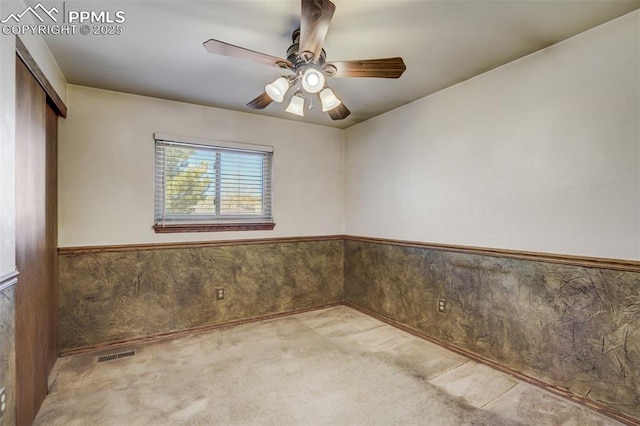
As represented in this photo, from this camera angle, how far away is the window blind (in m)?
3.21

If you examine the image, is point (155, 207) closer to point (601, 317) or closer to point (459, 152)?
point (459, 152)

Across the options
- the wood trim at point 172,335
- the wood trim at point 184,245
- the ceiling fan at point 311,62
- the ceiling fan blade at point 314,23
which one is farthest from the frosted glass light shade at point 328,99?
the wood trim at point 172,335

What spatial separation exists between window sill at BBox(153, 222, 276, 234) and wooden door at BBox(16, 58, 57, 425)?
89 cm

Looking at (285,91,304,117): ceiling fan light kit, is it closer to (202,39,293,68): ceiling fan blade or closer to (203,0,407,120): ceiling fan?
(203,0,407,120): ceiling fan

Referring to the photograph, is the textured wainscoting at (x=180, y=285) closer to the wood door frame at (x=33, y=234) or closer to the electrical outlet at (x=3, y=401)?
the wood door frame at (x=33, y=234)

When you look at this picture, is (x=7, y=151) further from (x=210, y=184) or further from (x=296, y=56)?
(x=210, y=184)

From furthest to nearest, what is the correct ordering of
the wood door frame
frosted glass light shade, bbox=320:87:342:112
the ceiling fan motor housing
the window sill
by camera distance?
the window sill < frosted glass light shade, bbox=320:87:342:112 < the ceiling fan motor housing < the wood door frame

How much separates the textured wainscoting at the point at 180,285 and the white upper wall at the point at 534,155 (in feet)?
4.42

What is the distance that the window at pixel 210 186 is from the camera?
10.5 feet

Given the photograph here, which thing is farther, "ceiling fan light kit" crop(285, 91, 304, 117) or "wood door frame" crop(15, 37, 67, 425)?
"ceiling fan light kit" crop(285, 91, 304, 117)

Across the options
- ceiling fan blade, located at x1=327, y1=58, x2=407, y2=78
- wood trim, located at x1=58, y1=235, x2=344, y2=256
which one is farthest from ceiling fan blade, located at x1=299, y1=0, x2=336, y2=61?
wood trim, located at x1=58, y1=235, x2=344, y2=256

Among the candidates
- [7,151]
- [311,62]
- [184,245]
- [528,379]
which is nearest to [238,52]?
[311,62]

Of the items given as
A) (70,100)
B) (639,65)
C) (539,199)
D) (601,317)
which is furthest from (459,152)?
(70,100)

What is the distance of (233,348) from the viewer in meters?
2.89
